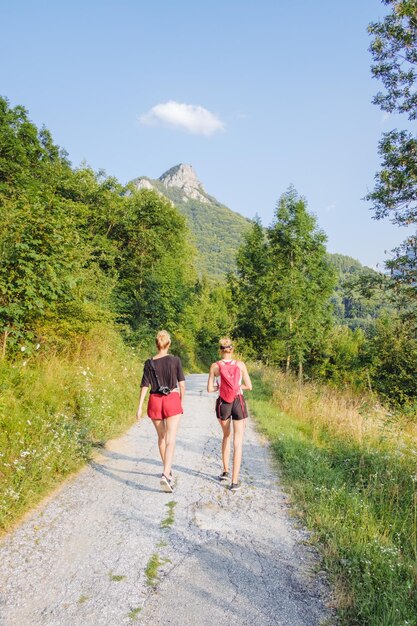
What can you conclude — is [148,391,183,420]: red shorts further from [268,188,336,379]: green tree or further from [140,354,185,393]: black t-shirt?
[268,188,336,379]: green tree

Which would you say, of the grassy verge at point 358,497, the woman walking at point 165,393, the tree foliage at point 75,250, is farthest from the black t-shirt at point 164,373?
the tree foliage at point 75,250

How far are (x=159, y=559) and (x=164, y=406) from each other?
2144mm

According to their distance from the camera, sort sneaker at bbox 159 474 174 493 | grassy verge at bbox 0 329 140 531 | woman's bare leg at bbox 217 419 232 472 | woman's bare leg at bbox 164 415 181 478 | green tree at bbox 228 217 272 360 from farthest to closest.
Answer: green tree at bbox 228 217 272 360
woman's bare leg at bbox 217 419 232 472
woman's bare leg at bbox 164 415 181 478
sneaker at bbox 159 474 174 493
grassy verge at bbox 0 329 140 531

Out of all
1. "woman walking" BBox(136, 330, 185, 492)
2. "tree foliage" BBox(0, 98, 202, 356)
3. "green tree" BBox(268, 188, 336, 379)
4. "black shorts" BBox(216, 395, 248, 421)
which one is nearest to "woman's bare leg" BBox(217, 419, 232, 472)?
"black shorts" BBox(216, 395, 248, 421)

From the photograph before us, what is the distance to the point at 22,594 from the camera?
310cm

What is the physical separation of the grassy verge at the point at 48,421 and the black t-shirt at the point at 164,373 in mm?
1594

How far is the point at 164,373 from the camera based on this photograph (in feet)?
18.2

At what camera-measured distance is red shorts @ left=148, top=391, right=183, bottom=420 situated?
5.50 metres

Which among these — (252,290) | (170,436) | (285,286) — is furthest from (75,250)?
(252,290)

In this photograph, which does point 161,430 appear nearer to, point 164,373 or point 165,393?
point 165,393

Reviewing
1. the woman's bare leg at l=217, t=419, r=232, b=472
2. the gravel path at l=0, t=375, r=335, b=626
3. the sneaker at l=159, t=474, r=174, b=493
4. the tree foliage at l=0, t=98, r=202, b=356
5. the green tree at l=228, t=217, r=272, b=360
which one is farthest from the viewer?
the green tree at l=228, t=217, r=272, b=360

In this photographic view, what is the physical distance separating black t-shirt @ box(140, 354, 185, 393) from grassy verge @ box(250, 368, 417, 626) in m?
2.26

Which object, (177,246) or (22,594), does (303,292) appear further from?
(22,594)

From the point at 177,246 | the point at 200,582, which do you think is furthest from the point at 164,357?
the point at 177,246
